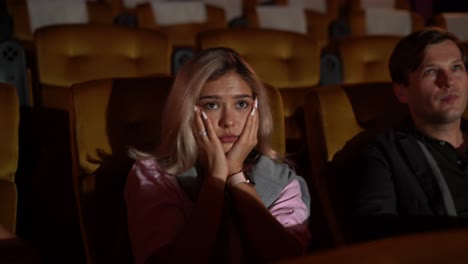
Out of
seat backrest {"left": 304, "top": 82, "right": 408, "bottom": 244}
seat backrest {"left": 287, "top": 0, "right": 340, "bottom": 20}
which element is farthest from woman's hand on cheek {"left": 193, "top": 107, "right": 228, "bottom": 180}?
seat backrest {"left": 287, "top": 0, "right": 340, "bottom": 20}

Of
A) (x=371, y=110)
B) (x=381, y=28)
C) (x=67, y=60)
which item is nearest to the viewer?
(x=371, y=110)

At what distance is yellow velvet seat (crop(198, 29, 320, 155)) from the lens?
2.16m

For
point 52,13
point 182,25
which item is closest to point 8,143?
point 52,13

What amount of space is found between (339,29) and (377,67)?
1103 millimetres

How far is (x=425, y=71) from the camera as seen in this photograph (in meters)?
1.44

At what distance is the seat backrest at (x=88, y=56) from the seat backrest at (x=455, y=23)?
1.69 m

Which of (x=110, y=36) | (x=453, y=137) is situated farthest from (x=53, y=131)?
(x=453, y=137)

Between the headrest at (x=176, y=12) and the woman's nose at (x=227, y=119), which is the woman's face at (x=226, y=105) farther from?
the headrest at (x=176, y=12)

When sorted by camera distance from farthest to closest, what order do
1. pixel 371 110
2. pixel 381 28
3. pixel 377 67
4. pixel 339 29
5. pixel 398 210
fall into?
pixel 381 28, pixel 339 29, pixel 377 67, pixel 371 110, pixel 398 210

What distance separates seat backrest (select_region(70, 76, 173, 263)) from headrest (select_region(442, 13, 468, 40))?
2.12m

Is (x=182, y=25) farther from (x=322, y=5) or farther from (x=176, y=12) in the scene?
(x=322, y=5)

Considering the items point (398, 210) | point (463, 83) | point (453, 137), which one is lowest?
point (398, 210)

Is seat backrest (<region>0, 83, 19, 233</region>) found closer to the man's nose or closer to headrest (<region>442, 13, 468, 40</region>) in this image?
the man's nose

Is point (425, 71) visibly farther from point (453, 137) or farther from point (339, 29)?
point (339, 29)
